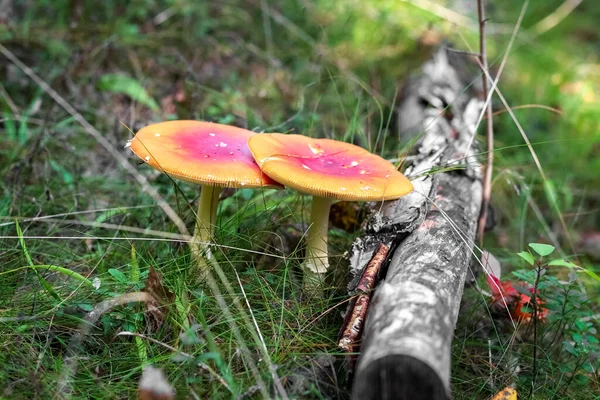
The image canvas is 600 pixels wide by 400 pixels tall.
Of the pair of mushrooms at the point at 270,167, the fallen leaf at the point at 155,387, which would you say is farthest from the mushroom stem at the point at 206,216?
the fallen leaf at the point at 155,387

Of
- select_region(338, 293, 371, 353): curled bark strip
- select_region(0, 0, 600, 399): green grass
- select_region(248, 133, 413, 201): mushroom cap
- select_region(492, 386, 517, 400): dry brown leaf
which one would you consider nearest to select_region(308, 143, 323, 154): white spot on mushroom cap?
select_region(248, 133, 413, 201): mushroom cap

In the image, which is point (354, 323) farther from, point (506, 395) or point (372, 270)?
point (506, 395)

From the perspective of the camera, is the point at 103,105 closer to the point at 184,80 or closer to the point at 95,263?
the point at 184,80

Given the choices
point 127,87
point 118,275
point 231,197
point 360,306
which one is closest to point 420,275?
point 360,306

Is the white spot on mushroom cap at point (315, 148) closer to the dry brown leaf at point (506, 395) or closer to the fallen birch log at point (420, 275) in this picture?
the fallen birch log at point (420, 275)

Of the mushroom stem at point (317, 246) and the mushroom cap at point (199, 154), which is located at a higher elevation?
the mushroom cap at point (199, 154)

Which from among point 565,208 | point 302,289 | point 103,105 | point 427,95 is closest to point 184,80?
point 103,105

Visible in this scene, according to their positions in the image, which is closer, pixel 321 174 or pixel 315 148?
pixel 321 174
